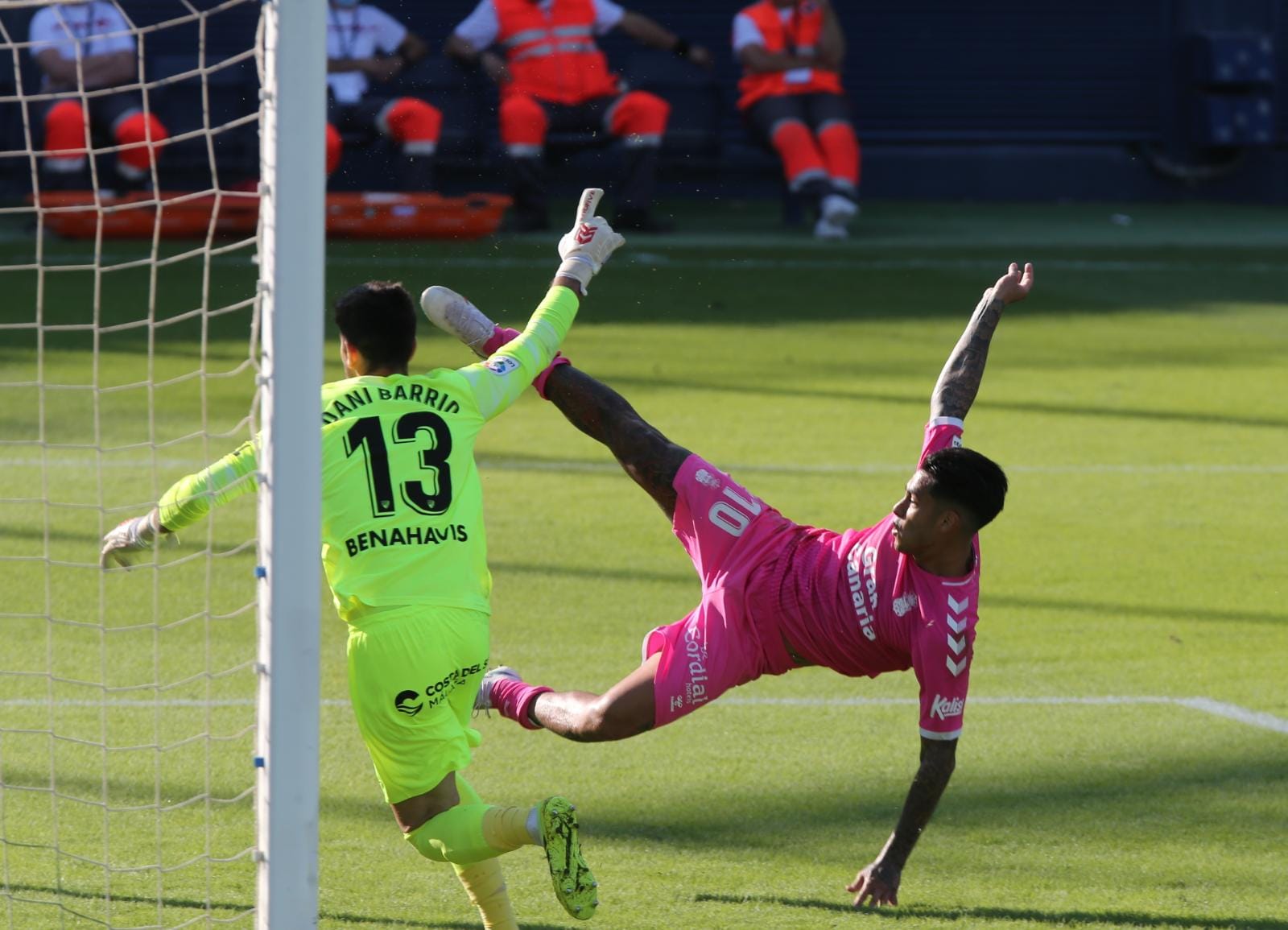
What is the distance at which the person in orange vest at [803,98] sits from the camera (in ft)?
54.1

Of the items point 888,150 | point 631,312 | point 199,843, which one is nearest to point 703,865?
point 199,843

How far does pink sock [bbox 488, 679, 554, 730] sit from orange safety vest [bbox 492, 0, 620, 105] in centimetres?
1160

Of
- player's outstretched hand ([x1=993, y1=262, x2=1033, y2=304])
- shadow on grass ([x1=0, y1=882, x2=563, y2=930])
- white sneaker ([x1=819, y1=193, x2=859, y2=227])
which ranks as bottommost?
white sneaker ([x1=819, y1=193, x2=859, y2=227])

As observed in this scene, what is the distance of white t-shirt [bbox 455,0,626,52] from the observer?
53.2 ft

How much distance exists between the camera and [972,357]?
4.98 m

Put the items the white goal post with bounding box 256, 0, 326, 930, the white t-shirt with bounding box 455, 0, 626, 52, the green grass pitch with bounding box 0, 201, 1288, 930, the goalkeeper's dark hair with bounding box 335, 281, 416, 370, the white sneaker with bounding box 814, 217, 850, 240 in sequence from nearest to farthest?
the white goal post with bounding box 256, 0, 326, 930
the goalkeeper's dark hair with bounding box 335, 281, 416, 370
the green grass pitch with bounding box 0, 201, 1288, 930
the white t-shirt with bounding box 455, 0, 626, 52
the white sneaker with bounding box 814, 217, 850, 240

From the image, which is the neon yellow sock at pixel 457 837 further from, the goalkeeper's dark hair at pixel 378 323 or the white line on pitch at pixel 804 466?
the white line on pitch at pixel 804 466

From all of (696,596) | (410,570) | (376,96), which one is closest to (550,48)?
(376,96)

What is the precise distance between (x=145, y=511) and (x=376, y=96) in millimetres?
8577

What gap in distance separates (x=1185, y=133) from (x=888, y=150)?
11.0ft

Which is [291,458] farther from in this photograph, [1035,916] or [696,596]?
[696,596]

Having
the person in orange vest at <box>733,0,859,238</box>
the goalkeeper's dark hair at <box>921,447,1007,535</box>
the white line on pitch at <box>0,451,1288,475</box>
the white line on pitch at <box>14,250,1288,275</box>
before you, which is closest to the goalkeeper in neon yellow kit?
the goalkeeper's dark hair at <box>921,447,1007,535</box>

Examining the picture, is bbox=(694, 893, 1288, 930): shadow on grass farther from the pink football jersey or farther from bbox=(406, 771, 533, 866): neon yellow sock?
bbox=(406, 771, 533, 866): neon yellow sock

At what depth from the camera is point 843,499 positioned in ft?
29.4
